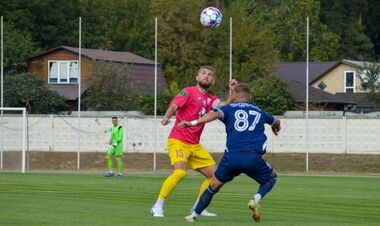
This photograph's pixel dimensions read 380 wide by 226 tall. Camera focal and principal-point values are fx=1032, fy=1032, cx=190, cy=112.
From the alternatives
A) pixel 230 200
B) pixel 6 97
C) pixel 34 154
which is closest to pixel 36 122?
pixel 34 154

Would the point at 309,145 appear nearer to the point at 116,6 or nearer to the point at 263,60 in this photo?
the point at 263,60

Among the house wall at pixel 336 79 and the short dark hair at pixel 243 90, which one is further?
the house wall at pixel 336 79

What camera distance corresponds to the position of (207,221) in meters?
15.4

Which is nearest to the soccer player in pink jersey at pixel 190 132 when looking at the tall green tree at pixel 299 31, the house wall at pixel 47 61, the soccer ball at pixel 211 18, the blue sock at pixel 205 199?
the blue sock at pixel 205 199

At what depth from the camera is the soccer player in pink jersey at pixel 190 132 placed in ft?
54.3

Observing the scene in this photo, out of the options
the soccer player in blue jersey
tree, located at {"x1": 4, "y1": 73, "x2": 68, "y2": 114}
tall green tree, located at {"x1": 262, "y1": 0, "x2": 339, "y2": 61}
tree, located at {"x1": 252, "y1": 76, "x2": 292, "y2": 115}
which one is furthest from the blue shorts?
tall green tree, located at {"x1": 262, "y1": 0, "x2": 339, "y2": 61}

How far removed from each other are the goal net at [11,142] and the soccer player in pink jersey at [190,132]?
22372mm

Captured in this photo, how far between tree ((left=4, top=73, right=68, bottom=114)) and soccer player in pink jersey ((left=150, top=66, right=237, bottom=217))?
42.3 meters

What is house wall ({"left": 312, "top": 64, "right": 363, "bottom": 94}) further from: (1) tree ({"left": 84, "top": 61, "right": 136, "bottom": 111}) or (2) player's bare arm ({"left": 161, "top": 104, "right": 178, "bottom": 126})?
(2) player's bare arm ({"left": 161, "top": 104, "right": 178, "bottom": 126})

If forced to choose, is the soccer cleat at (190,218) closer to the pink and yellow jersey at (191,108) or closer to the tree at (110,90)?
the pink and yellow jersey at (191,108)

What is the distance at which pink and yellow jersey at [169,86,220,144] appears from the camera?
16750mm

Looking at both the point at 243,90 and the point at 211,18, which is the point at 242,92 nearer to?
the point at 243,90

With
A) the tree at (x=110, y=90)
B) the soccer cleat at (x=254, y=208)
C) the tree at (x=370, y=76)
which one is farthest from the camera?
the tree at (x=370, y=76)

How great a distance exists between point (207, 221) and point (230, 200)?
530 centimetres
